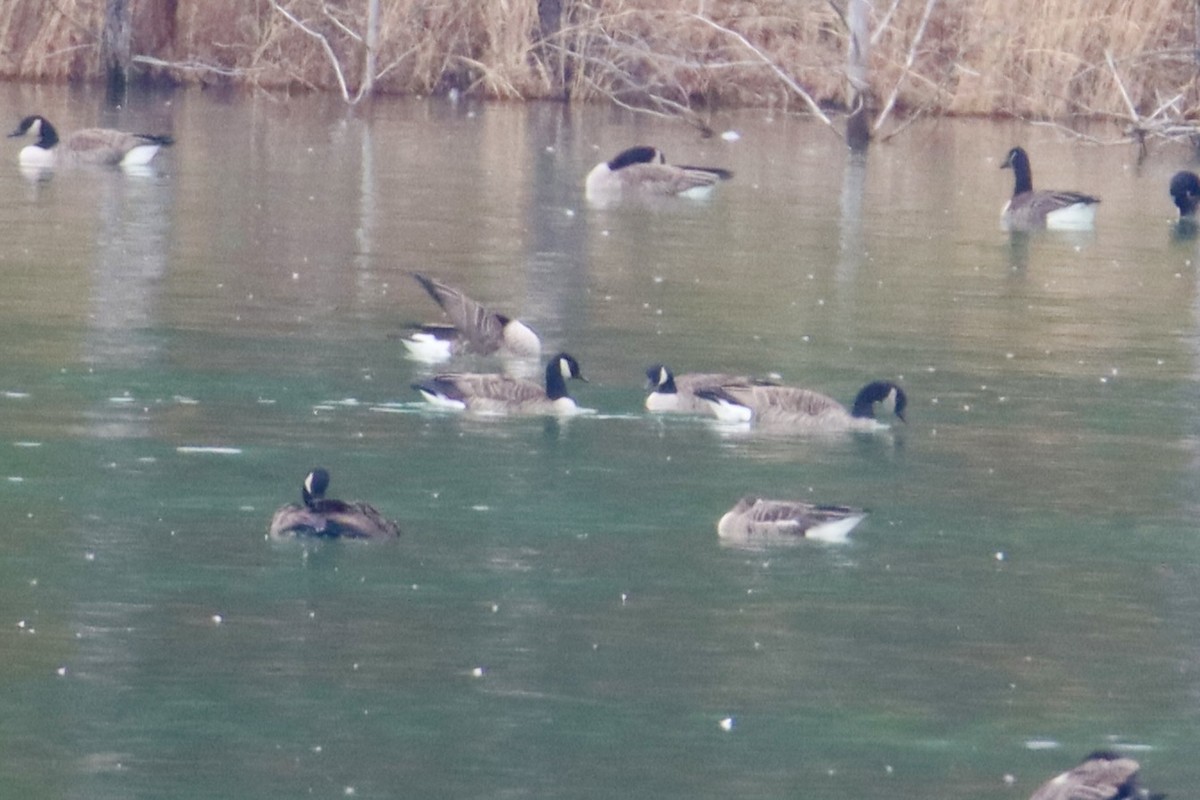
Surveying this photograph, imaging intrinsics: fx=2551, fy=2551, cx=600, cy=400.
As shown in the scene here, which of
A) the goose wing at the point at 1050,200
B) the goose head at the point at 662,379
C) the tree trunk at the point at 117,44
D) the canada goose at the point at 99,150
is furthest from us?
the tree trunk at the point at 117,44

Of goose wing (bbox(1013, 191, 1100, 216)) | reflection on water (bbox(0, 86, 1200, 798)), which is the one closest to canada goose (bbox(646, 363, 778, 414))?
reflection on water (bbox(0, 86, 1200, 798))

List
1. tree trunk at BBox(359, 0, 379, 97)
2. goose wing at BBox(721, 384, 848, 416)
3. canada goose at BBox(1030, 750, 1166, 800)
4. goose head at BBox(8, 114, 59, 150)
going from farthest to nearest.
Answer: tree trunk at BBox(359, 0, 379, 97)
goose head at BBox(8, 114, 59, 150)
goose wing at BBox(721, 384, 848, 416)
canada goose at BBox(1030, 750, 1166, 800)

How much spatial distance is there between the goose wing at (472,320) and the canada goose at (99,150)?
1060 centimetres

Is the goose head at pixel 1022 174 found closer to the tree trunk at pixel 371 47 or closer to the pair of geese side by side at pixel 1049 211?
the pair of geese side by side at pixel 1049 211

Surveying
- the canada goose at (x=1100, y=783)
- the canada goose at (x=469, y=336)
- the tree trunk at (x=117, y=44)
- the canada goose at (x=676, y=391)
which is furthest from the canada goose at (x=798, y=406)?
the tree trunk at (x=117, y=44)

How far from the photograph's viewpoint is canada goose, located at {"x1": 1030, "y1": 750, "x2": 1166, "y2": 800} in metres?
5.36

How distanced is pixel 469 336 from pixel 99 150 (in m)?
11.1

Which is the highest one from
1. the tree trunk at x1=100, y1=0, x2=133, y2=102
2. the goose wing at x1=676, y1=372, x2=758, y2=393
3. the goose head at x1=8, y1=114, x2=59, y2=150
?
the tree trunk at x1=100, y1=0, x2=133, y2=102

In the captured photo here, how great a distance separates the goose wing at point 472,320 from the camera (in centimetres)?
1191

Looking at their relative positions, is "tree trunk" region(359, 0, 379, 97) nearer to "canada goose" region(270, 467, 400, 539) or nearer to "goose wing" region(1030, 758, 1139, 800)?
"canada goose" region(270, 467, 400, 539)

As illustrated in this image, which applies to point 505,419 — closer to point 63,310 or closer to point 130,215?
point 63,310

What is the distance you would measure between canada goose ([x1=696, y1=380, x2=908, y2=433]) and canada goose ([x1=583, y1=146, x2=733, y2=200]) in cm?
1111

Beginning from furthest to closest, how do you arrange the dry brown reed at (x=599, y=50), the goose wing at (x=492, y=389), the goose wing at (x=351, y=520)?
the dry brown reed at (x=599, y=50) < the goose wing at (x=492, y=389) < the goose wing at (x=351, y=520)

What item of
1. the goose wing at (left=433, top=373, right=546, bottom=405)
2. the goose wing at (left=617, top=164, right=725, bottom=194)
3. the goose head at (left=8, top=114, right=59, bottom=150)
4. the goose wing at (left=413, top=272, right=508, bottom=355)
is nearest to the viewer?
the goose wing at (left=433, top=373, right=546, bottom=405)
